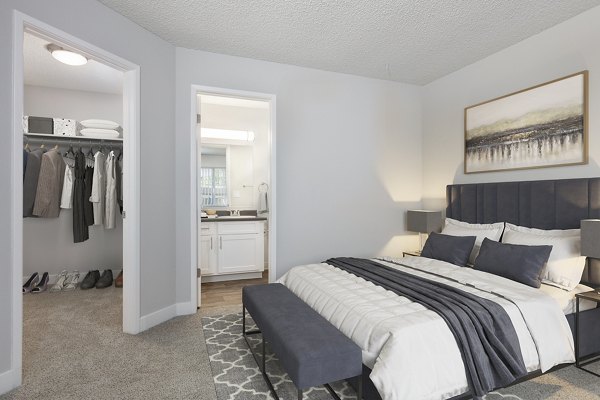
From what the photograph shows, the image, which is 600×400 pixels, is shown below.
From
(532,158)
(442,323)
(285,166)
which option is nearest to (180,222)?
(285,166)

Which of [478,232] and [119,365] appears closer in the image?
[119,365]

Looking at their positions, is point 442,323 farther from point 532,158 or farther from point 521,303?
point 532,158

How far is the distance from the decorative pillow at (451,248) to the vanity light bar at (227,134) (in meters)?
3.32

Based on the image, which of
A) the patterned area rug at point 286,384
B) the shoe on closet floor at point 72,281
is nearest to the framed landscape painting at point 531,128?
the patterned area rug at point 286,384

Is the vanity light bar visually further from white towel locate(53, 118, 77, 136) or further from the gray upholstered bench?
the gray upholstered bench

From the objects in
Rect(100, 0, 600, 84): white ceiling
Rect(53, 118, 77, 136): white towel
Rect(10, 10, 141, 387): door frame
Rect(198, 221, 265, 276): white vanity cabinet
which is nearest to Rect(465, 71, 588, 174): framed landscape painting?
Rect(100, 0, 600, 84): white ceiling

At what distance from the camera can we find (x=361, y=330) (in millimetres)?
1712

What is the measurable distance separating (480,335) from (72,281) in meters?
4.65

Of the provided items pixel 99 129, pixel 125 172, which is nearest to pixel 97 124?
pixel 99 129

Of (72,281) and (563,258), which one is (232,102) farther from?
(563,258)

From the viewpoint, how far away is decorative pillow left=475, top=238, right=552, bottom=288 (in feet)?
7.50

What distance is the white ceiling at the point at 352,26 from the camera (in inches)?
98.8

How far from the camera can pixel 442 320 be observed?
1.68 m

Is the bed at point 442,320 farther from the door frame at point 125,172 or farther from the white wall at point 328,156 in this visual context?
the door frame at point 125,172
